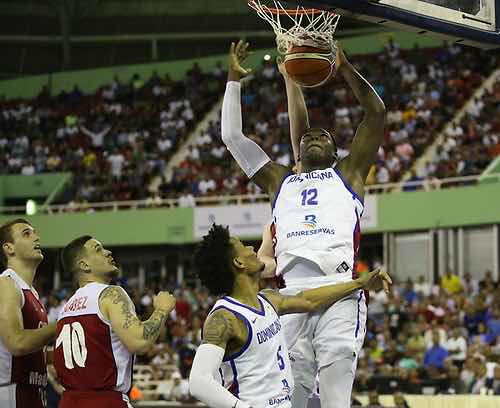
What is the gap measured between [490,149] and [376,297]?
Answer: 594cm

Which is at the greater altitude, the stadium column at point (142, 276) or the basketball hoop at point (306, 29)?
the basketball hoop at point (306, 29)

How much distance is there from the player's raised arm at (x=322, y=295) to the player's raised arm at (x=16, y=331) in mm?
1372

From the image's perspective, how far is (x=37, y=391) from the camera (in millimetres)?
7230

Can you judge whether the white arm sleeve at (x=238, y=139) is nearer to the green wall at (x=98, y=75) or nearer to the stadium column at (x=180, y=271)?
the stadium column at (x=180, y=271)

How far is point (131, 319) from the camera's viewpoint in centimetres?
641

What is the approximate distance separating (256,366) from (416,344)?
48.4 feet

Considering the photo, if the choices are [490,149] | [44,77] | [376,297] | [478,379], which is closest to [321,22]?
[478,379]

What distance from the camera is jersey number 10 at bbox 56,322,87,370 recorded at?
6.49 m

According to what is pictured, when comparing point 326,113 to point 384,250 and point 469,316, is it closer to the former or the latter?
point 384,250

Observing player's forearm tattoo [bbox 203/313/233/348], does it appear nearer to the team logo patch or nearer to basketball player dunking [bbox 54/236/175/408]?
basketball player dunking [bbox 54/236/175/408]

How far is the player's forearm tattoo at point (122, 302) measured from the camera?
6.41m

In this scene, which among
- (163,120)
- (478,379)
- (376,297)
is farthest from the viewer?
(163,120)

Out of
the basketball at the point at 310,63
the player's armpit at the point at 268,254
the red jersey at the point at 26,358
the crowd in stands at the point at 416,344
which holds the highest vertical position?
the basketball at the point at 310,63

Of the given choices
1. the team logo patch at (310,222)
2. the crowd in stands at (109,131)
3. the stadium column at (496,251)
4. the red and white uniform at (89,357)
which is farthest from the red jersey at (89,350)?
the crowd in stands at (109,131)
